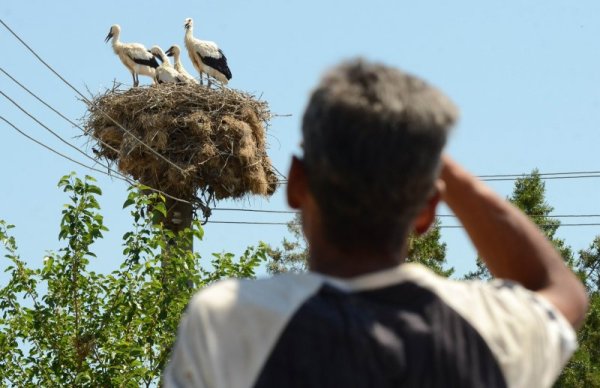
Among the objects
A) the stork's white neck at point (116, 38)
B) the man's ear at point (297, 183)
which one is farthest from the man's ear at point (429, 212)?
the stork's white neck at point (116, 38)

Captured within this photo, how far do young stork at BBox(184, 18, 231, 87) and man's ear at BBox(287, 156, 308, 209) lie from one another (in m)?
17.8

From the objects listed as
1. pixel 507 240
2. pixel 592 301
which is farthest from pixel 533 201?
pixel 507 240

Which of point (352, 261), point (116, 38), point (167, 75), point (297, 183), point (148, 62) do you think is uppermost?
point (116, 38)

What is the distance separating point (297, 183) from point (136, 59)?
18.7 metres

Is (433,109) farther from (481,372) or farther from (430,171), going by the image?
(481,372)

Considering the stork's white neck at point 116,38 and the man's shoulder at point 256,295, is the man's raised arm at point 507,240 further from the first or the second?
the stork's white neck at point 116,38

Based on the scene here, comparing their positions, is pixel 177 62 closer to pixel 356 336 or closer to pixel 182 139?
pixel 182 139

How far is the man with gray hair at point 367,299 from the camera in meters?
1.61

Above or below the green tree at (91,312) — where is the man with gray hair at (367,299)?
below

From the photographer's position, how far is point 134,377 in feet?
34.7

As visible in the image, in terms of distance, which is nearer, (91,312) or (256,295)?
(256,295)

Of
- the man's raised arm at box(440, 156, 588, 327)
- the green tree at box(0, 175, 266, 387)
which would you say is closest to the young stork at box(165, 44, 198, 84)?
the green tree at box(0, 175, 266, 387)

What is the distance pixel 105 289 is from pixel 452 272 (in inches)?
430

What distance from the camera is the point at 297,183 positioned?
68.8 inches
